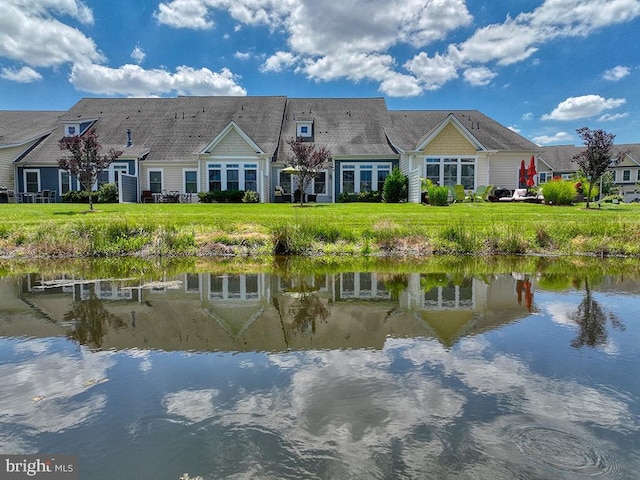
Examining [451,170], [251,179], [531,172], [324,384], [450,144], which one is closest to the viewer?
[324,384]

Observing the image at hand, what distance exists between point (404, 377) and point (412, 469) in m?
1.48

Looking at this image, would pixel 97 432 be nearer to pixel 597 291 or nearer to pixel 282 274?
pixel 282 274

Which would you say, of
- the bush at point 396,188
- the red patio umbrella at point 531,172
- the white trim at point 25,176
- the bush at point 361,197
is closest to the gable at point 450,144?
the bush at point 396,188

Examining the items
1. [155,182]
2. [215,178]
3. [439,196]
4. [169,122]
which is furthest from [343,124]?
[155,182]

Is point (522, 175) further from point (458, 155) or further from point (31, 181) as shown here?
point (31, 181)

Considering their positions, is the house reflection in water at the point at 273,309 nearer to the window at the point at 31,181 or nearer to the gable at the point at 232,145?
the gable at the point at 232,145

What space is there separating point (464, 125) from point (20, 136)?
30063 mm

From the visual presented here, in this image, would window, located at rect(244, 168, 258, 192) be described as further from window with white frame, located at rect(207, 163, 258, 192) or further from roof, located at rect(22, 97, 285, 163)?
roof, located at rect(22, 97, 285, 163)

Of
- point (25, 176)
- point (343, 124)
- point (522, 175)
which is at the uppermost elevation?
point (343, 124)

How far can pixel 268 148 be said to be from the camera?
30.2m

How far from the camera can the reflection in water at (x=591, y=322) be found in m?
5.81

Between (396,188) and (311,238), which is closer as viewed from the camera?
(311,238)

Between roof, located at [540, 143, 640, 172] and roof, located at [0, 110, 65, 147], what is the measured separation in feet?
178

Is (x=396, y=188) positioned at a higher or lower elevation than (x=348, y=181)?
lower
